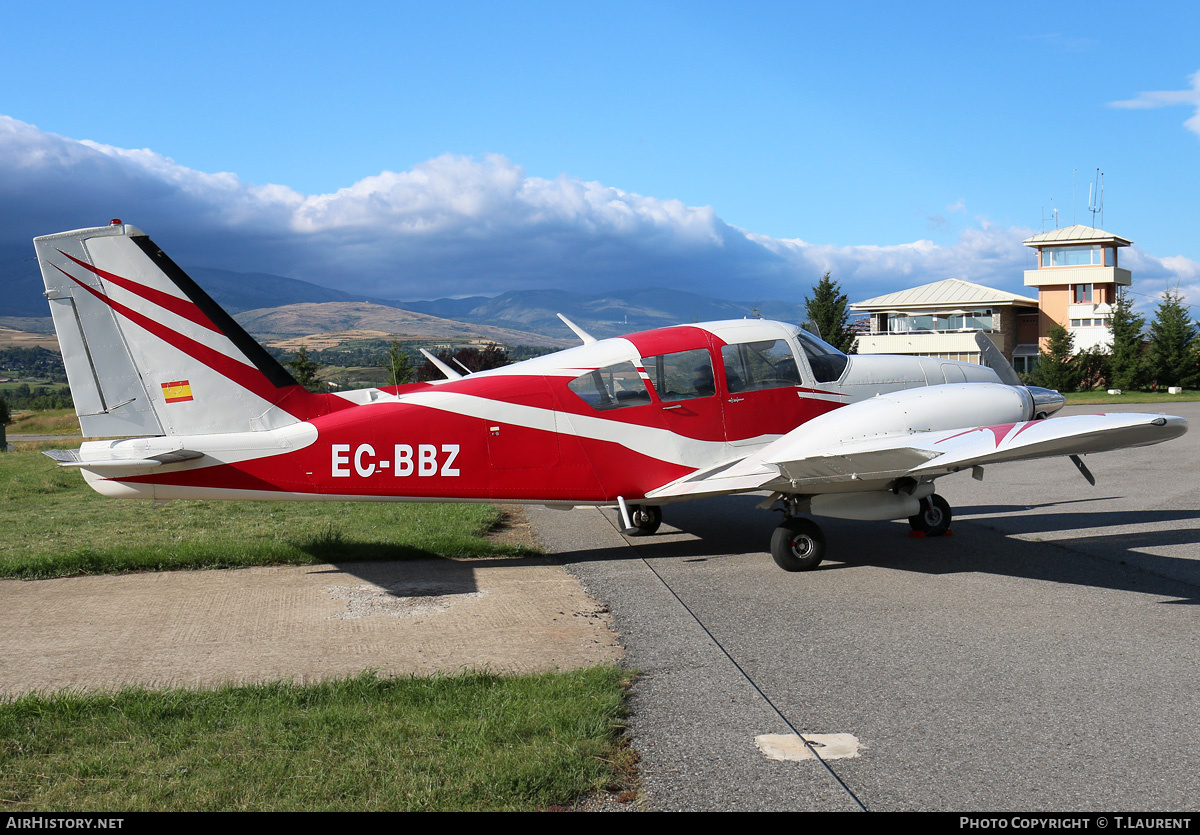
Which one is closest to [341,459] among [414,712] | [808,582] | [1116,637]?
[414,712]

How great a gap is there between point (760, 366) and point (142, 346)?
21.3 feet

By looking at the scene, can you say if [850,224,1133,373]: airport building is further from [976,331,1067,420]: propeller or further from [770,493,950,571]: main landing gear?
[770,493,950,571]: main landing gear

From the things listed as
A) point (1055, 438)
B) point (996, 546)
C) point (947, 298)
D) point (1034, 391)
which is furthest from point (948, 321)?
point (1055, 438)

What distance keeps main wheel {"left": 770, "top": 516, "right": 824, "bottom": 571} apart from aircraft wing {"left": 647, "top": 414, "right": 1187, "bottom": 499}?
410 millimetres

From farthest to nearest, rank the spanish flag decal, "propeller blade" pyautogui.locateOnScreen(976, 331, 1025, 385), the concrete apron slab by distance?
1. "propeller blade" pyautogui.locateOnScreen(976, 331, 1025, 385)
2. the spanish flag decal
3. the concrete apron slab

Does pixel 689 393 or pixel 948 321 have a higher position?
pixel 948 321

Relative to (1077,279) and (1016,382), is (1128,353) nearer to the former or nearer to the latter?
(1077,279)

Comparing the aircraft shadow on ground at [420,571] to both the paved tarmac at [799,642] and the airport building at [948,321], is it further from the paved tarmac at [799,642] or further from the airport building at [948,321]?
the airport building at [948,321]

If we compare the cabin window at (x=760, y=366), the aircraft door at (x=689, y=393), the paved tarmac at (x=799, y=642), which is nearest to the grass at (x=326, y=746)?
the paved tarmac at (x=799, y=642)

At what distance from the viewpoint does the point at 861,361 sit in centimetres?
1033

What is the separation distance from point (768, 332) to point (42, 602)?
7.89 metres

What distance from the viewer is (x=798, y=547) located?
8766mm

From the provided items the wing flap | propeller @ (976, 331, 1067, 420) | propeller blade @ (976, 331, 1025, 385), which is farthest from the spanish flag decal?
propeller blade @ (976, 331, 1025, 385)

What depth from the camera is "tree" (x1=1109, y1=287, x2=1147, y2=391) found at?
5053cm
